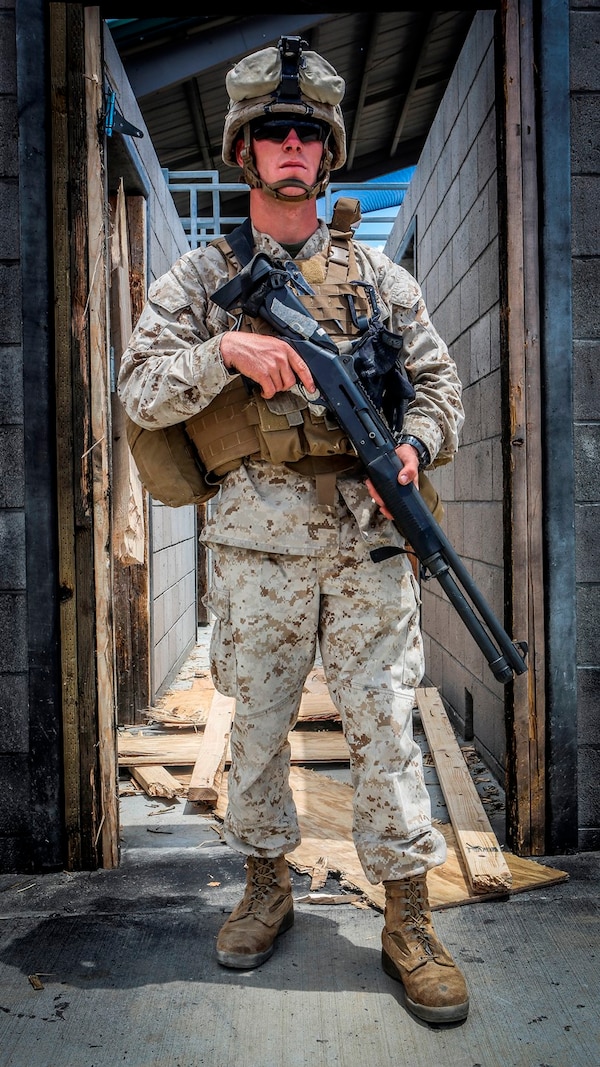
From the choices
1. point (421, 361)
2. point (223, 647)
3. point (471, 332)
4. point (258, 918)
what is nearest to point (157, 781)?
point (258, 918)

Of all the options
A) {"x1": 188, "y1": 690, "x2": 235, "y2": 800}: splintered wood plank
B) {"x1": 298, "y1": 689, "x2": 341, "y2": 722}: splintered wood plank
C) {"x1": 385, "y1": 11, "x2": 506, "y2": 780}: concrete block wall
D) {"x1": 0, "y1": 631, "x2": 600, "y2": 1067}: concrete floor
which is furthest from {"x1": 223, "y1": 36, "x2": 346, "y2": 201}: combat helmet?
{"x1": 298, "y1": 689, "x2": 341, "y2": 722}: splintered wood plank

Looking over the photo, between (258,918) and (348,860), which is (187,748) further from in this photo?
(258,918)

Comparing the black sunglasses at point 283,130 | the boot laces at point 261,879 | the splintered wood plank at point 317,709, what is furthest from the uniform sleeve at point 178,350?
the splintered wood plank at point 317,709

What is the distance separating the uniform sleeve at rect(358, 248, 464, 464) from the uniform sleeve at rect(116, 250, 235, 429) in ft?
1.21

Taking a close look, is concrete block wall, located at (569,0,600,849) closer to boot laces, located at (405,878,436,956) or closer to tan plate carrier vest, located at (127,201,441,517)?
tan plate carrier vest, located at (127,201,441,517)

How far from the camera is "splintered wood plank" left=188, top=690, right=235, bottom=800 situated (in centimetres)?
289

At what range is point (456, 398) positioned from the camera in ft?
6.34

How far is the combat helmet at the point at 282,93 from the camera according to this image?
1.84 metres

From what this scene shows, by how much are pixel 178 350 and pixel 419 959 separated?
1.33m

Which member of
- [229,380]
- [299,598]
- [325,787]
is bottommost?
[325,787]

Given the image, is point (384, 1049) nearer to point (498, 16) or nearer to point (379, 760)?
point (379, 760)

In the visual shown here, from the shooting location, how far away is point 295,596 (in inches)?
73.6

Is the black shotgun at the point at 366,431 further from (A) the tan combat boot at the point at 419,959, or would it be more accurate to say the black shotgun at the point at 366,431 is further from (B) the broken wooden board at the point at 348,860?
(B) the broken wooden board at the point at 348,860

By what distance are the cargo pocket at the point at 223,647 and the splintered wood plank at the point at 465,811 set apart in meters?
0.80
